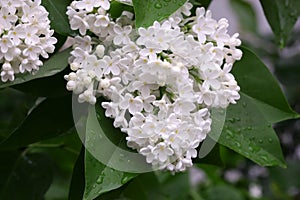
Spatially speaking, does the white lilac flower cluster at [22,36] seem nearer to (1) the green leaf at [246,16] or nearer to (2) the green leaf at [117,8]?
(2) the green leaf at [117,8]

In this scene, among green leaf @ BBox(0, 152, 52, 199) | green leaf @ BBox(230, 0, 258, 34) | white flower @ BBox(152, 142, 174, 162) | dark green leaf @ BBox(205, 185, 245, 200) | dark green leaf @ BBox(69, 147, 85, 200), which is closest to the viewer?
white flower @ BBox(152, 142, 174, 162)

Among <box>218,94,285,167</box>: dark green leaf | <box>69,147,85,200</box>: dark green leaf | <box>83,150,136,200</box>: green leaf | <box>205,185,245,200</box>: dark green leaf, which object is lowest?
<box>205,185,245,200</box>: dark green leaf

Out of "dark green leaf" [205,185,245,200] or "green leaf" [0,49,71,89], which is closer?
"green leaf" [0,49,71,89]

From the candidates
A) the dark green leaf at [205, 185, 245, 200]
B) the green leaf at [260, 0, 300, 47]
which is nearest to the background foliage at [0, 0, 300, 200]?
the green leaf at [260, 0, 300, 47]

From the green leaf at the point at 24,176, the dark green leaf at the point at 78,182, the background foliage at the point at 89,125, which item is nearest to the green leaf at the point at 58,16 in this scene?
the background foliage at the point at 89,125

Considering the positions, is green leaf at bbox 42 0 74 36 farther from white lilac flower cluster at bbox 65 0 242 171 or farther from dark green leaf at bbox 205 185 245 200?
dark green leaf at bbox 205 185 245 200

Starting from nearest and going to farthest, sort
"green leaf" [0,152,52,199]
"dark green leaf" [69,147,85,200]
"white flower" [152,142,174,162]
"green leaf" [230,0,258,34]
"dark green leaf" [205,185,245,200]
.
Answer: "white flower" [152,142,174,162], "dark green leaf" [69,147,85,200], "green leaf" [0,152,52,199], "dark green leaf" [205,185,245,200], "green leaf" [230,0,258,34]
